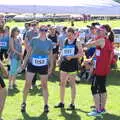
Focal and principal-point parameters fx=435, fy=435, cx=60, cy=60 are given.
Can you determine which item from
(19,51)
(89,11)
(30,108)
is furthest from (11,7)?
(30,108)

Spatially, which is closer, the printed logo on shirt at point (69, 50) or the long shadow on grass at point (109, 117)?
the long shadow on grass at point (109, 117)

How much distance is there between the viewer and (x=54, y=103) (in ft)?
32.2

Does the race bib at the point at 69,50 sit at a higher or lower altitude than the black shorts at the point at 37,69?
higher

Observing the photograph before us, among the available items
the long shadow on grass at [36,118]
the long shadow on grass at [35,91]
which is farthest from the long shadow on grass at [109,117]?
the long shadow on grass at [35,91]

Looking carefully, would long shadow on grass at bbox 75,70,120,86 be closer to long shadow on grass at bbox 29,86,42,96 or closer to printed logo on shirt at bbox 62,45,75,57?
long shadow on grass at bbox 29,86,42,96

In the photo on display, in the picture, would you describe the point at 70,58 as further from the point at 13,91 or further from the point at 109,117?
the point at 13,91

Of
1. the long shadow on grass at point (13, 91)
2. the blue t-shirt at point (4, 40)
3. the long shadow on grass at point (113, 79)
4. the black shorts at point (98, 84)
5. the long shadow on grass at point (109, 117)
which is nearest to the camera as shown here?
the black shorts at point (98, 84)

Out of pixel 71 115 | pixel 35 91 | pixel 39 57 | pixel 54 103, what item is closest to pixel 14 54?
pixel 35 91

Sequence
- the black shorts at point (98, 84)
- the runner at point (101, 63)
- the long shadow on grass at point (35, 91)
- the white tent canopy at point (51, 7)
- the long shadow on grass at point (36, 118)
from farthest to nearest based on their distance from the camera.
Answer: the white tent canopy at point (51, 7) < the long shadow on grass at point (35, 91) < the long shadow on grass at point (36, 118) < the black shorts at point (98, 84) < the runner at point (101, 63)

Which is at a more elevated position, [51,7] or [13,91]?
[51,7]

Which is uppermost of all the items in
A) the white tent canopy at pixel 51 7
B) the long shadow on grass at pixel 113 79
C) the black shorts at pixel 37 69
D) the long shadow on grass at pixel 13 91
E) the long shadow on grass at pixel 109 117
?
the white tent canopy at pixel 51 7

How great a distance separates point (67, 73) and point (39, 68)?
0.68 metres

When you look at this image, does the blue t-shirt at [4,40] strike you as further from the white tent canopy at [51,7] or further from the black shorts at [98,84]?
the black shorts at [98,84]

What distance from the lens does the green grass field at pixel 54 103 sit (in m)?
8.56
